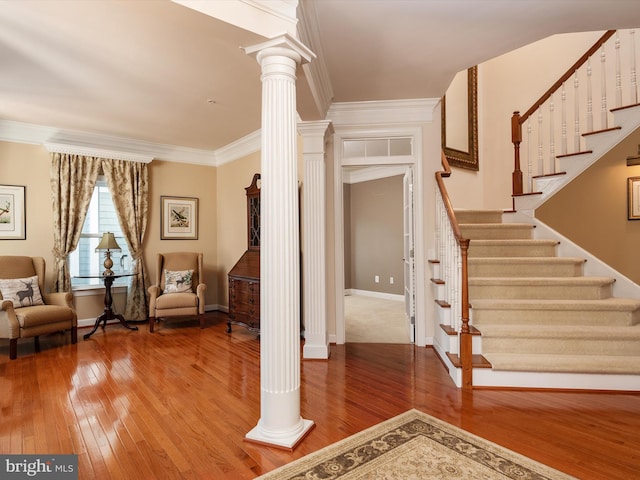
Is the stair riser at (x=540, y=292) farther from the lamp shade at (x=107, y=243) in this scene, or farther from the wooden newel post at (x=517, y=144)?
the lamp shade at (x=107, y=243)

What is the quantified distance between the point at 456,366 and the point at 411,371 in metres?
0.48

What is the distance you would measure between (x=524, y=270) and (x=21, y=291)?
18.3ft

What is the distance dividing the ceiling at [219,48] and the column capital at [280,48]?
41mm

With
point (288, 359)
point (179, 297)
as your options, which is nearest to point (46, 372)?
point (179, 297)

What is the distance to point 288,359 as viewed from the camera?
2107 mm

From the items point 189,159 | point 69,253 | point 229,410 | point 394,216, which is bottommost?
point 229,410

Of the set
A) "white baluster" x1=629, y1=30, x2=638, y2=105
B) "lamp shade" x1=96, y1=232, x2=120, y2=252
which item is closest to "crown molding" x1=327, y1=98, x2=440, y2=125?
"white baluster" x1=629, y1=30, x2=638, y2=105

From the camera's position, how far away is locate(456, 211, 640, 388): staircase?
9.10 feet

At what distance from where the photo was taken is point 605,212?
379cm

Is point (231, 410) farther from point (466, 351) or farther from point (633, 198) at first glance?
point (633, 198)

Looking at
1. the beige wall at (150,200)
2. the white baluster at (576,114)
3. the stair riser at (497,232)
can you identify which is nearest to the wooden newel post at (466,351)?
the stair riser at (497,232)

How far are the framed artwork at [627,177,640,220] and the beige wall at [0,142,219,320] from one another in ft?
18.4

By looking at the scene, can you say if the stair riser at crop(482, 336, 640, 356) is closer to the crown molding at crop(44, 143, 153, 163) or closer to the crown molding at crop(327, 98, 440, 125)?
the crown molding at crop(327, 98, 440, 125)

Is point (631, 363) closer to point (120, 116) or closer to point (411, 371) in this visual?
point (411, 371)
